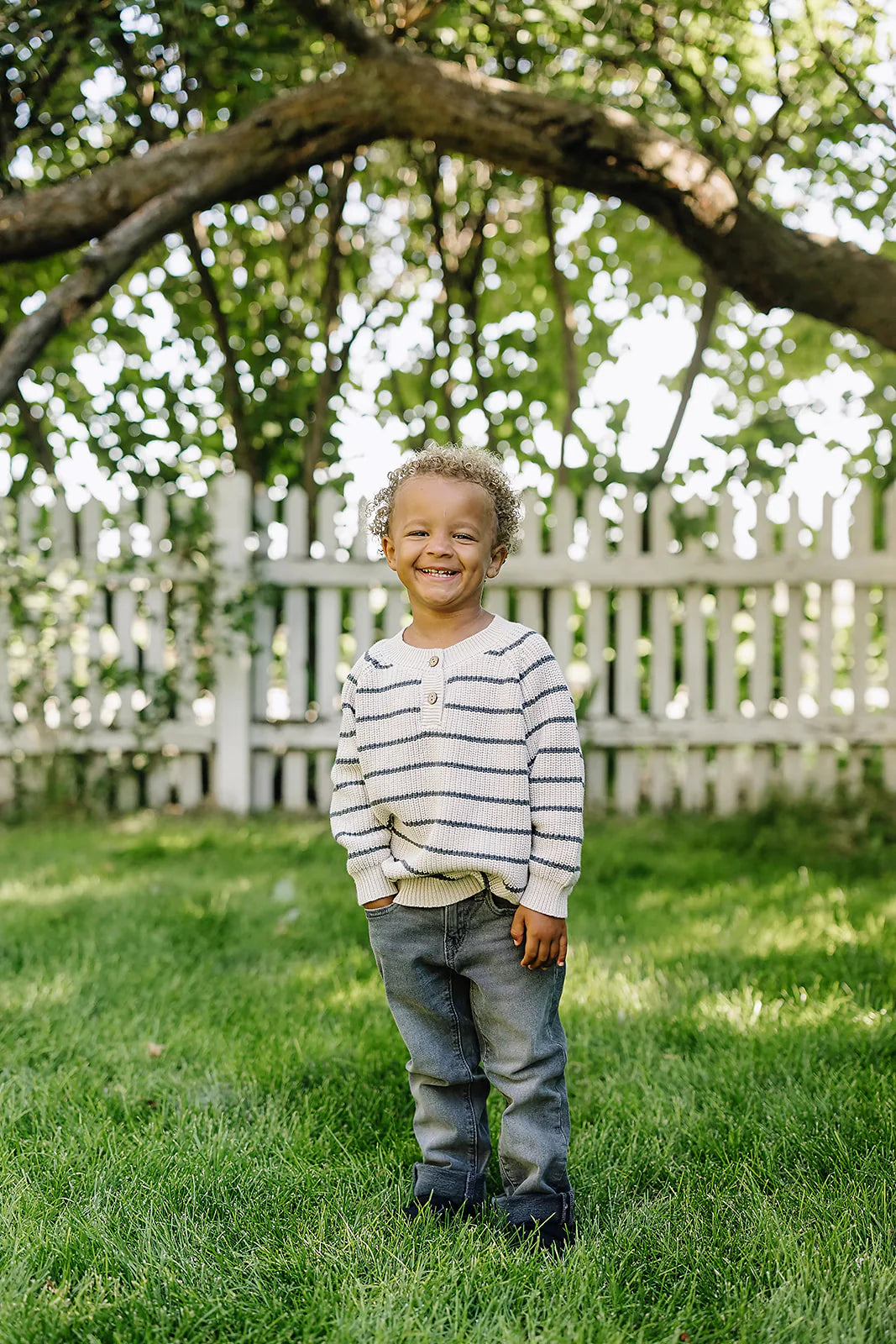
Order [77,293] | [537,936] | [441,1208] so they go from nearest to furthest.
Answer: [537,936]
[441,1208]
[77,293]

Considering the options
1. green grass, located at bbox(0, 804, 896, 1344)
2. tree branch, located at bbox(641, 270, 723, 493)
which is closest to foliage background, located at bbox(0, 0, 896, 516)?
tree branch, located at bbox(641, 270, 723, 493)

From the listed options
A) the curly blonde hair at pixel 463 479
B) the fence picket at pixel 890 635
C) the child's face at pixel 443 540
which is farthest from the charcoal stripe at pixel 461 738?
the fence picket at pixel 890 635

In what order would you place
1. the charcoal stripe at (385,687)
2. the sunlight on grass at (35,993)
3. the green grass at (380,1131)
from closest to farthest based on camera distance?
the green grass at (380,1131) → the charcoal stripe at (385,687) → the sunlight on grass at (35,993)

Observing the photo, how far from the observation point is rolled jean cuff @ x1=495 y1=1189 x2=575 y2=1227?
189 centimetres

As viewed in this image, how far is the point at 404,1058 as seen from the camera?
262cm

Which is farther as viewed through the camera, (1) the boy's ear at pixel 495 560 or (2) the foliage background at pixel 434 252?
(2) the foliage background at pixel 434 252

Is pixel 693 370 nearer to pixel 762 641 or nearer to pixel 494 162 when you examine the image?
pixel 762 641

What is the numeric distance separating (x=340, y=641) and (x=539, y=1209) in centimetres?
445

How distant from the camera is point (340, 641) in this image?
613 centimetres

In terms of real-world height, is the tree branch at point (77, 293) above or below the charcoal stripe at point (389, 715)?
above

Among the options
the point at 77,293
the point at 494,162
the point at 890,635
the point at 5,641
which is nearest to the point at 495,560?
the point at 77,293

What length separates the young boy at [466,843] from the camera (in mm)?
1878

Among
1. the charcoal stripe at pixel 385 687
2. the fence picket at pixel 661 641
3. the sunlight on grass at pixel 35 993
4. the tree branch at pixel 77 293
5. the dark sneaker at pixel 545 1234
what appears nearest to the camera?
the dark sneaker at pixel 545 1234

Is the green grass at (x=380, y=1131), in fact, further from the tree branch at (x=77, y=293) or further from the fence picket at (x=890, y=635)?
the tree branch at (x=77, y=293)
